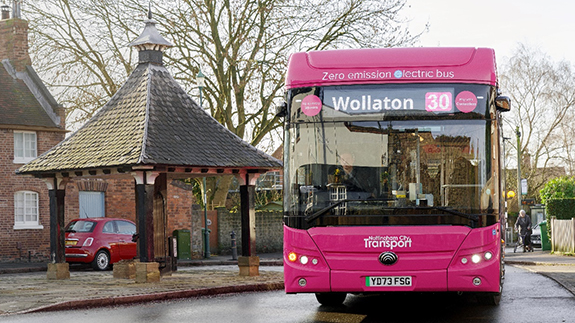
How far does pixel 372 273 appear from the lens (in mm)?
10461

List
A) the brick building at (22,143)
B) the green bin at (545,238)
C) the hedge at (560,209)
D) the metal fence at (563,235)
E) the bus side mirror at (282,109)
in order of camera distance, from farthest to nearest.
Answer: the green bin at (545,238) < the hedge at (560,209) < the brick building at (22,143) < the metal fence at (563,235) < the bus side mirror at (282,109)

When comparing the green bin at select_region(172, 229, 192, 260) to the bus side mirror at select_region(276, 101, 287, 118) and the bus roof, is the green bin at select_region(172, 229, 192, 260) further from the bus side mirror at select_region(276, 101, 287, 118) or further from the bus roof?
the bus roof

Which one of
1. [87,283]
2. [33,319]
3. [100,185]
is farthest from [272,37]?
[33,319]

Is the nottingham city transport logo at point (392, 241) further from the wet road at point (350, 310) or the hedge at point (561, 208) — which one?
the hedge at point (561, 208)

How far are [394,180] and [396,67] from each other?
1.46m

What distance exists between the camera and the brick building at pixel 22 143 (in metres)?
30.9

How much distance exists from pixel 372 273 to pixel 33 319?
5156 mm

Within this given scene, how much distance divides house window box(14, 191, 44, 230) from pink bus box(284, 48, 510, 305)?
22.6m

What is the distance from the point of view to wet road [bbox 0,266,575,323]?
11.6m

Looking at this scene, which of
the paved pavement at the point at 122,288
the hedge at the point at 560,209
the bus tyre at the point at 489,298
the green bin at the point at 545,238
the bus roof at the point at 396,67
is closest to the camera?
the bus roof at the point at 396,67

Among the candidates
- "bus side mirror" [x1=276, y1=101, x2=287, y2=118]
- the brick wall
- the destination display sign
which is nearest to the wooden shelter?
"bus side mirror" [x1=276, y1=101, x2=287, y2=118]

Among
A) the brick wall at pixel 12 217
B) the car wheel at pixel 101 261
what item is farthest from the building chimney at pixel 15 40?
the car wheel at pixel 101 261

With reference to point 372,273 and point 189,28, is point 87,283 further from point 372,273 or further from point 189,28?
point 189,28

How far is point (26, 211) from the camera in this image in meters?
31.5
